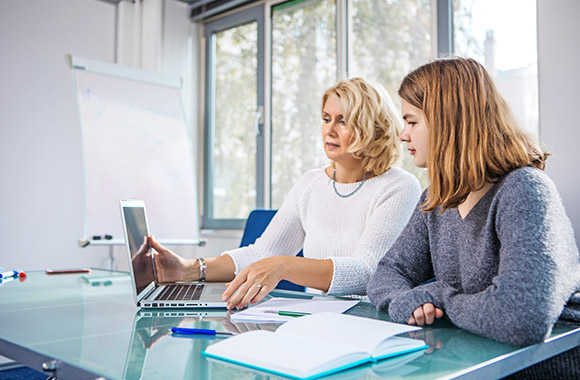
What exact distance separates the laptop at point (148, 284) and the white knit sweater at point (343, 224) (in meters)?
0.30

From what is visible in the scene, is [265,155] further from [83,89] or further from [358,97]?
[358,97]

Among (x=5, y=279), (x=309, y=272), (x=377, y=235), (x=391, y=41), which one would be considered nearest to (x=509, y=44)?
(x=391, y=41)

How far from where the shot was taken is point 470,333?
0.90 metres

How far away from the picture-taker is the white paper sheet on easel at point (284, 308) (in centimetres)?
99

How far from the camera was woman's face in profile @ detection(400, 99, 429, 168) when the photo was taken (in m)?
1.14

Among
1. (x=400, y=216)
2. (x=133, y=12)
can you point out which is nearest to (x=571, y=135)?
(x=400, y=216)

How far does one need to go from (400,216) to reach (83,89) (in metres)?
1.90

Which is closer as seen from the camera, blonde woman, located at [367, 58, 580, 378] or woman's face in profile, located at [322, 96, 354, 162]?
blonde woman, located at [367, 58, 580, 378]

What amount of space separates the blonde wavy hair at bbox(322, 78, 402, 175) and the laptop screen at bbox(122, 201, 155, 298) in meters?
0.66

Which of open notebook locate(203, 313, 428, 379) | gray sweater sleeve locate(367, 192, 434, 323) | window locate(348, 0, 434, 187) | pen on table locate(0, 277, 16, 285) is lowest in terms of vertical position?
pen on table locate(0, 277, 16, 285)

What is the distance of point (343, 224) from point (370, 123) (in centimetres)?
33

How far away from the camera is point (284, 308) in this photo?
3.56ft

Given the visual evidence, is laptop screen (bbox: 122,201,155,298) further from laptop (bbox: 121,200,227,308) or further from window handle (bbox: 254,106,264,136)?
window handle (bbox: 254,106,264,136)

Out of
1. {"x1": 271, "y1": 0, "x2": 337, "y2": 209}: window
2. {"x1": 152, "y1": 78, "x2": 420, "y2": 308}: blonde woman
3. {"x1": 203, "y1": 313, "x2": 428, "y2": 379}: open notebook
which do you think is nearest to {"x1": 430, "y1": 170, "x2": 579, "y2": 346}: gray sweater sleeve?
{"x1": 203, "y1": 313, "x2": 428, "y2": 379}: open notebook
